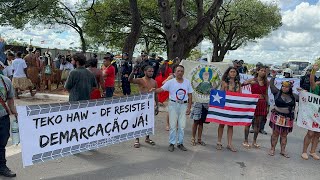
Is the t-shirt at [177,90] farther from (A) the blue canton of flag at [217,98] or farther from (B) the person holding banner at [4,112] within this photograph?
(B) the person holding banner at [4,112]

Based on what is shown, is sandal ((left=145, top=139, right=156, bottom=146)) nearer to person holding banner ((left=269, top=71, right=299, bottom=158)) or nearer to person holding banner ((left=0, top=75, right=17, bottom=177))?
person holding banner ((left=269, top=71, right=299, bottom=158))

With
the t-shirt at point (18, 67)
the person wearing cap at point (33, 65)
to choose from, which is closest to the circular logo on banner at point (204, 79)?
the t-shirt at point (18, 67)

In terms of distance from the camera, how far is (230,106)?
7367 mm

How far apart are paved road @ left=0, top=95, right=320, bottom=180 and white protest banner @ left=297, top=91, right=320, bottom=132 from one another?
27.0 inches

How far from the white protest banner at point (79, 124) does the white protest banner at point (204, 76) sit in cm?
155

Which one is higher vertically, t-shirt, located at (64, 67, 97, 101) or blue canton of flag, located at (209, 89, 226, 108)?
t-shirt, located at (64, 67, 97, 101)

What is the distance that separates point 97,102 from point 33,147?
4.15 feet

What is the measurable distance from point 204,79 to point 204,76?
73 millimetres

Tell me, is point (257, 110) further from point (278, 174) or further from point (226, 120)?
point (278, 174)

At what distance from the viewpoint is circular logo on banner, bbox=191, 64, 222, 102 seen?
797 centimetres

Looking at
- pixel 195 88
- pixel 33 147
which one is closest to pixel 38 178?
pixel 33 147

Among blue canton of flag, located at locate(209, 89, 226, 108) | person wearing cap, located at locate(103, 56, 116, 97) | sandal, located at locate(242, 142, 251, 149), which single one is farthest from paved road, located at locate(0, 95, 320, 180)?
person wearing cap, located at locate(103, 56, 116, 97)

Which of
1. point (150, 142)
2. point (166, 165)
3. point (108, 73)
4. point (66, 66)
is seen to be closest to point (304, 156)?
point (166, 165)

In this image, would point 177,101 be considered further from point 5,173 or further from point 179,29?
point 179,29
